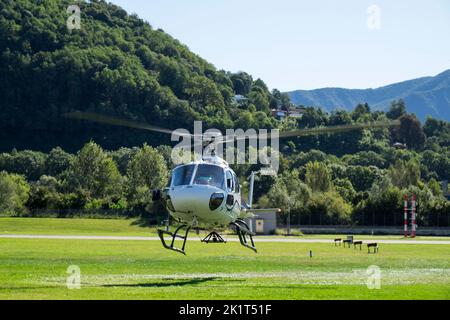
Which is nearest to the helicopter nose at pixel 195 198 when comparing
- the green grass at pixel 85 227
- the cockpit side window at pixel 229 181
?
the cockpit side window at pixel 229 181

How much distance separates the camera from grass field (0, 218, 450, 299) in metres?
22.1

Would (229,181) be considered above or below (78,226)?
above

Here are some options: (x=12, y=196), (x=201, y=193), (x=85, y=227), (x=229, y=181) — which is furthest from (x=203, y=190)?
(x=12, y=196)

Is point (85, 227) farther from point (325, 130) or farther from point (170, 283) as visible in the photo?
point (170, 283)

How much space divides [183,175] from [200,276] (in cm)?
345

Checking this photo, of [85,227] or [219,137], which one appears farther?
[85,227]

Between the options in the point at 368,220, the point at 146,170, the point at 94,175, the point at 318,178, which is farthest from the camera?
the point at 318,178

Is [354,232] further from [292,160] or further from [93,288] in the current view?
[292,160]

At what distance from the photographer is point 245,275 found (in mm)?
29781

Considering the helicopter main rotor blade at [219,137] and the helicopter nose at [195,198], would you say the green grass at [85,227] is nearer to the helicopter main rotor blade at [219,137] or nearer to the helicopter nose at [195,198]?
the helicopter main rotor blade at [219,137]

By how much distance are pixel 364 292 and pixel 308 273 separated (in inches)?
323

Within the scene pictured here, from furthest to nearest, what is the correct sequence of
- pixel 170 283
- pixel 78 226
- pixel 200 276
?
pixel 78 226 → pixel 200 276 → pixel 170 283

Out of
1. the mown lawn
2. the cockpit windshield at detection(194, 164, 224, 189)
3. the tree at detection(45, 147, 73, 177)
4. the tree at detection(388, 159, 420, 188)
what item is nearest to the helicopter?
the cockpit windshield at detection(194, 164, 224, 189)

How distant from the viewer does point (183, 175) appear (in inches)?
1142
